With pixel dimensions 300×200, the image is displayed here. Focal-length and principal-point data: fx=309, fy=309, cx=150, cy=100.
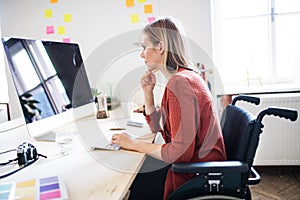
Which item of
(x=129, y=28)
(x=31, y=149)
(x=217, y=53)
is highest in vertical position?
(x=129, y=28)

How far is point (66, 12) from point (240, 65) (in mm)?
1557

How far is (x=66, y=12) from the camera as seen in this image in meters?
2.50

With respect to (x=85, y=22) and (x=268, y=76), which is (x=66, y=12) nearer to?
(x=85, y=22)

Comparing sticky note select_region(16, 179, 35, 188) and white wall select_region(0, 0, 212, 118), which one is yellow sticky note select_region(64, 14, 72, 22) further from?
sticky note select_region(16, 179, 35, 188)

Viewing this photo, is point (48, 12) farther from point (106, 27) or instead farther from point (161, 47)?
point (161, 47)

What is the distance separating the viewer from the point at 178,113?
3.62 ft

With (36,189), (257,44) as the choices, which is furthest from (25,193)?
(257,44)

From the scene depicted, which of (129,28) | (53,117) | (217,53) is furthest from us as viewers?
(217,53)

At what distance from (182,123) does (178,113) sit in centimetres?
4

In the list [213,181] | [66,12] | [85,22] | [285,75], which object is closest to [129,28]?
[85,22]

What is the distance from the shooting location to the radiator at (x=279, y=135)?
96.0 inches

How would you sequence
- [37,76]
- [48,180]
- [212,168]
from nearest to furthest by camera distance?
[48,180] < [212,168] < [37,76]

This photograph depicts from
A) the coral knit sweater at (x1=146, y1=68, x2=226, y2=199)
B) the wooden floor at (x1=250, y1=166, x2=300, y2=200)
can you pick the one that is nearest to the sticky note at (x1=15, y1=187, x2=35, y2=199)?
the coral knit sweater at (x1=146, y1=68, x2=226, y2=199)

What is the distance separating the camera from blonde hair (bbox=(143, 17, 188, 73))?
128 cm
